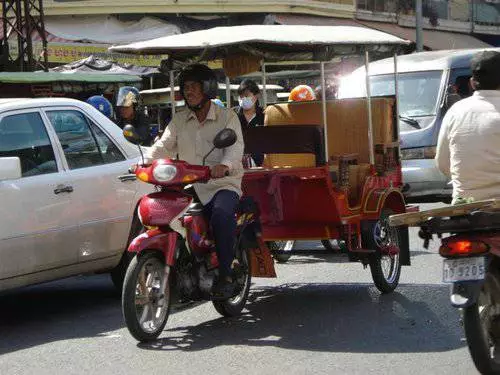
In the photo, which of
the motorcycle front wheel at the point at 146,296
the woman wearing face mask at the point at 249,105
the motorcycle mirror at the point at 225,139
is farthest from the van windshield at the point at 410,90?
the motorcycle front wheel at the point at 146,296

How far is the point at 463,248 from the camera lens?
18.4ft

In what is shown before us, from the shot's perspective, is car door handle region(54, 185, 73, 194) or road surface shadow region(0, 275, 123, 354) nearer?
road surface shadow region(0, 275, 123, 354)

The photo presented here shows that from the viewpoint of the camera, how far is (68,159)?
821cm

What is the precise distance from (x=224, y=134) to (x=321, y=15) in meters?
26.8

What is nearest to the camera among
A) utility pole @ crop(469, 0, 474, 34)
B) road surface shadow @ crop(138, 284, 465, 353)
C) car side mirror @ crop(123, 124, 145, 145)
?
road surface shadow @ crop(138, 284, 465, 353)

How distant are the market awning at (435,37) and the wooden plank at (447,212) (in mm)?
30557

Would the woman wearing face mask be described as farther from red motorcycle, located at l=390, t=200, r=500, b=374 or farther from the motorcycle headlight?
red motorcycle, located at l=390, t=200, r=500, b=374

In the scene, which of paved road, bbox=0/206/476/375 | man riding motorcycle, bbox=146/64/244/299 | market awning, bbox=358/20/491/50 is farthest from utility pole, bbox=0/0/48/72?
market awning, bbox=358/20/491/50

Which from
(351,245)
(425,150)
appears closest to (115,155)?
(351,245)

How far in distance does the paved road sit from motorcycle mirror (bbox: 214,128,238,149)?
4.31 ft

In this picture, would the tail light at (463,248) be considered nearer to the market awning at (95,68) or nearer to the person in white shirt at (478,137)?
the person in white shirt at (478,137)

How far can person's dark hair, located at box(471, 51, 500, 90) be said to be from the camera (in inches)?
234

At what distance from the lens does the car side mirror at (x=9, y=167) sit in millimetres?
7215

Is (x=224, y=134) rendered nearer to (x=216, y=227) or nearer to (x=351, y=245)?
(x=216, y=227)
